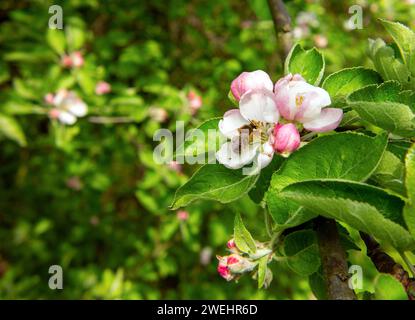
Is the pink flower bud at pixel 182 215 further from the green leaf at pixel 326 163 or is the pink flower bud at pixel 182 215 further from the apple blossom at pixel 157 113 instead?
the green leaf at pixel 326 163

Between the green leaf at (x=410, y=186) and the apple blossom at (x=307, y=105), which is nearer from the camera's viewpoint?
the green leaf at (x=410, y=186)

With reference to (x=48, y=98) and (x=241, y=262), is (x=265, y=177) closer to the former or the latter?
(x=241, y=262)

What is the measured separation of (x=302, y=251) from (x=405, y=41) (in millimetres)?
255

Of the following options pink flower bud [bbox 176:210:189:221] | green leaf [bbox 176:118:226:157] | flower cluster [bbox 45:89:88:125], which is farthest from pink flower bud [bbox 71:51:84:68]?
green leaf [bbox 176:118:226:157]

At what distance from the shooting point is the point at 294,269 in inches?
21.5

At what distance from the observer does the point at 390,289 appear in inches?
17.2

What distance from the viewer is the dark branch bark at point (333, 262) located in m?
0.44

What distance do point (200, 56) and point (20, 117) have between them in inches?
32.9

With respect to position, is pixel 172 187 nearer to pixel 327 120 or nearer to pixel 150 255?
pixel 150 255

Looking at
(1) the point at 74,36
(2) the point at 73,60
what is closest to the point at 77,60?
(2) the point at 73,60

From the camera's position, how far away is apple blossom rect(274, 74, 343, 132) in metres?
0.51

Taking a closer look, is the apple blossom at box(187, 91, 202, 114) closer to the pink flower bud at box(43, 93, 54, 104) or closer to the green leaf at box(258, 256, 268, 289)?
the pink flower bud at box(43, 93, 54, 104)

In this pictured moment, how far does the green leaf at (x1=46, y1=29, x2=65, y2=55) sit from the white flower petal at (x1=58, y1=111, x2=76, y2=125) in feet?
0.82

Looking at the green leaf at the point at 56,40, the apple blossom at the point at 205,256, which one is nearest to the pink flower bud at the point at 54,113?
the green leaf at the point at 56,40
